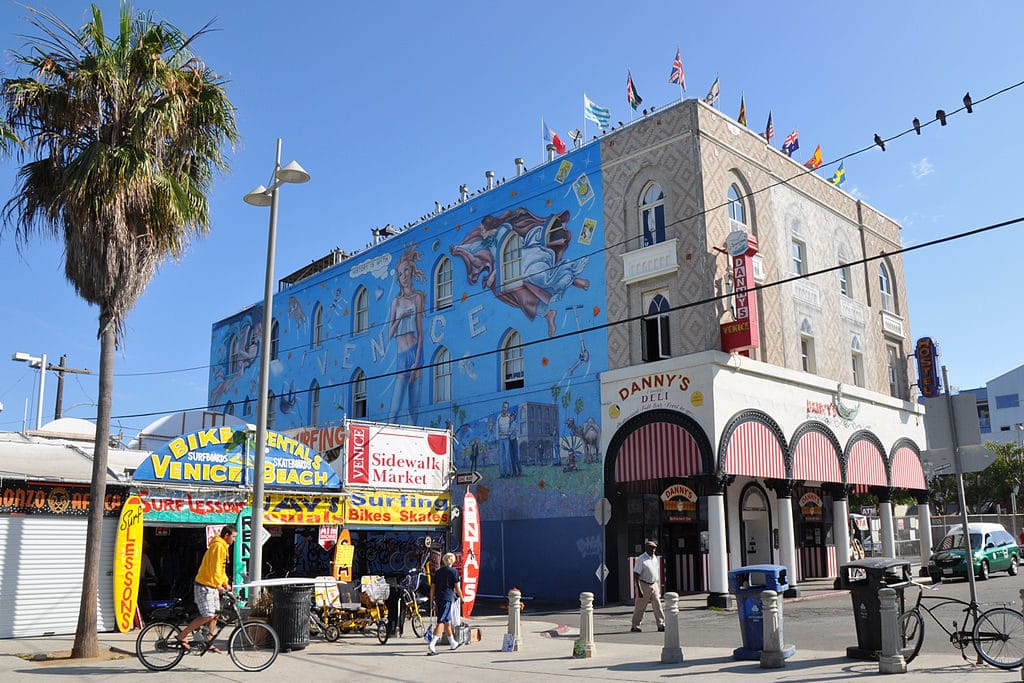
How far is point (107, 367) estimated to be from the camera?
1423cm

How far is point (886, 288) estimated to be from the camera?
3391cm

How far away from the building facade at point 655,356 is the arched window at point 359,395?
33 cm

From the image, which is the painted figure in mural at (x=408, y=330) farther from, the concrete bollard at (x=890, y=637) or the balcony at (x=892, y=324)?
the concrete bollard at (x=890, y=637)

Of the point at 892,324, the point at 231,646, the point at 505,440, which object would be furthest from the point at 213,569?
the point at 892,324

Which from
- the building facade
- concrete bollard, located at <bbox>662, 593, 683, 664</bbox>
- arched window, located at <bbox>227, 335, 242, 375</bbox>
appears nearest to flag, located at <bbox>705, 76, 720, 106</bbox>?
the building facade

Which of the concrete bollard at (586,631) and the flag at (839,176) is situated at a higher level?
the flag at (839,176)

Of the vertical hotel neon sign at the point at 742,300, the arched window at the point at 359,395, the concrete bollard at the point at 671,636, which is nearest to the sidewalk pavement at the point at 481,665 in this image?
the concrete bollard at the point at 671,636

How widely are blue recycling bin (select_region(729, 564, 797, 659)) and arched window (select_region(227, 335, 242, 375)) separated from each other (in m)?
34.2

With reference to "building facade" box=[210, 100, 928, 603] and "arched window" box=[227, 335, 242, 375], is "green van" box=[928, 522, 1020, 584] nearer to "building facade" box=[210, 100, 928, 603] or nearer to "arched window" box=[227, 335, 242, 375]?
"building facade" box=[210, 100, 928, 603]

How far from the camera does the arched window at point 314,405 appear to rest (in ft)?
120

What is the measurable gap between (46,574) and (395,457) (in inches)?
299

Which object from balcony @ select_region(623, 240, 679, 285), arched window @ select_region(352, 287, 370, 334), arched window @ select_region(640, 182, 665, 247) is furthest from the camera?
arched window @ select_region(352, 287, 370, 334)

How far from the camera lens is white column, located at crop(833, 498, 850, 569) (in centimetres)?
2634

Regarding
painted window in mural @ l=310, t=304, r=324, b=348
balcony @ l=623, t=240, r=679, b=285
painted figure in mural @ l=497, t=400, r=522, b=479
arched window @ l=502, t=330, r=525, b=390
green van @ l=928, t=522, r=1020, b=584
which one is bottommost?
green van @ l=928, t=522, r=1020, b=584
